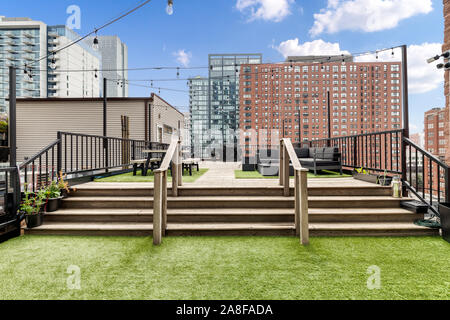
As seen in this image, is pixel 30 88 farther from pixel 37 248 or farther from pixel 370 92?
pixel 370 92

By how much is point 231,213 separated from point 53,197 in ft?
9.45

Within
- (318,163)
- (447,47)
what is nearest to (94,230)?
(318,163)

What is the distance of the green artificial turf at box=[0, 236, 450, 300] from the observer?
1.90 metres

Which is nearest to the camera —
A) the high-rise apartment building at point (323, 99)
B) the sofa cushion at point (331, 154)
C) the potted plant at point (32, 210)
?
the potted plant at point (32, 210)

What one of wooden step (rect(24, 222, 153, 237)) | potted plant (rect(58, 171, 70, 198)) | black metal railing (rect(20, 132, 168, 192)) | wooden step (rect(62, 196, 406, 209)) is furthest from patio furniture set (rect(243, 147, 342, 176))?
potted plant (rect(58, 171, 70, 198))

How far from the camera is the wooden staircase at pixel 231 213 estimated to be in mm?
3223

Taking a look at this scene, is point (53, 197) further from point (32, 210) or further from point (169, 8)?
point (169, 8)

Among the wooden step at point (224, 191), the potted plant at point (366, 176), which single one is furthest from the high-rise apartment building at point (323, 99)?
the wooden step at point (224, 191)

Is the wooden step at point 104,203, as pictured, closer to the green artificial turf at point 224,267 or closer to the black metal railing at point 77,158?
the black metal railing at point 77,158

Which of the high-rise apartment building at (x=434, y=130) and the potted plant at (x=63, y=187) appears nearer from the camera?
the potted plant at (x=63, y=187)

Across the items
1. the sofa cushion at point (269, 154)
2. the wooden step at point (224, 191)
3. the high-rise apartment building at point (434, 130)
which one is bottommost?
the wooden step at point (224, 191)

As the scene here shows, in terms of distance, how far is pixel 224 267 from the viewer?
233 centimetres

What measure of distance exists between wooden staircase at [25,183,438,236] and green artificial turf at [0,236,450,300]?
0.15 metres
